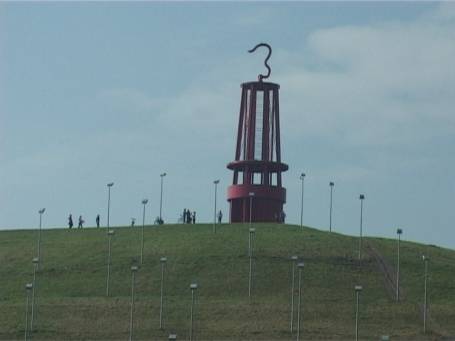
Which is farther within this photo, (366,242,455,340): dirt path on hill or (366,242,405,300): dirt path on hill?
(366,242,405,300): dirt path on hill

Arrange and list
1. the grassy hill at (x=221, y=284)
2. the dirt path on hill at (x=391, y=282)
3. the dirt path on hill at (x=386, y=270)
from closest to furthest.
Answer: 1. the dirt path on hill at (x=391, y=282)
2. the grassy hill at (x=221, y=284)
3. the dirt path on hill at (x=386, y=270)

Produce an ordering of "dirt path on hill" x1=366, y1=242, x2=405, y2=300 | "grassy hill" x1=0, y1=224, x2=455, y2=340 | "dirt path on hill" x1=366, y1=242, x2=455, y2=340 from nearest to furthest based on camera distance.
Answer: "dirt path on hill" x1=366, y1=242, x2=455, y2=340 → "grassy hill" x1=0, y1=224, x2=455, y2=340 → "dirt path on hill" x1=366, y1=242, x2=405, y2=300

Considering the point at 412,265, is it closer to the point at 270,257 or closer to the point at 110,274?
the point at 270,257

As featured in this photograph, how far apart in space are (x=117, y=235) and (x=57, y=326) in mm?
32659

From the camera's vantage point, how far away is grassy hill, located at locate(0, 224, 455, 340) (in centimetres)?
9212

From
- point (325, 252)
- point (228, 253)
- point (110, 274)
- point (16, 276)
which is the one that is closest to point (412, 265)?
point (325, 252)

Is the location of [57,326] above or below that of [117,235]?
below

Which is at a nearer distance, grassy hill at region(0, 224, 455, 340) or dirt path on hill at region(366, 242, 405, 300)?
grassy hill at region(0, 224, 455, 340)

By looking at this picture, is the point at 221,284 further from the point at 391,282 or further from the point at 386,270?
the point at 386,270

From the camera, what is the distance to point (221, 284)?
4124 inches

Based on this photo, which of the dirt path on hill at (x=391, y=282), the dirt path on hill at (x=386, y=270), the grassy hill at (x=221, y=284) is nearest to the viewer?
the dirt path on hill at (x=391, y=282)

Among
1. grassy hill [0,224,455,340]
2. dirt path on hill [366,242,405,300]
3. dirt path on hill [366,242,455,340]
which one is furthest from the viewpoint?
dirt path on hill [366,242,405,300]

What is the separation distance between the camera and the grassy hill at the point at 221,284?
92.1m

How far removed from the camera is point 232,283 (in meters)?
105
